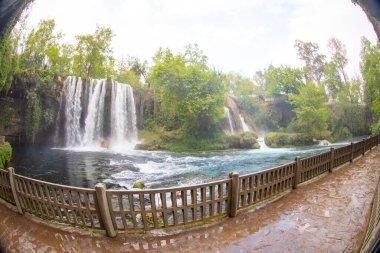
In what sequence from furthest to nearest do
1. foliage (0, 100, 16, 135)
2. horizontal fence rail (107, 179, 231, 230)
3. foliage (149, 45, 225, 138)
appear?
foliage (149, 45, 225, 138)
foliage (0, 100, 16, 135)
horizontal fence rail (107, 179, 231, 230)

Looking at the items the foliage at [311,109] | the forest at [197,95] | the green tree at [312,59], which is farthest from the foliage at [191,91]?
the green tree at [312,59]

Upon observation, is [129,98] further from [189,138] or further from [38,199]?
[38,199]

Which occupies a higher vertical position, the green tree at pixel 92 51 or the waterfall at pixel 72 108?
the green tree at pixel 92 51

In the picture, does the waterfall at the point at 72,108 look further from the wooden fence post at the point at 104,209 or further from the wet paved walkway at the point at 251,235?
the wooden fence post at the point at 104,209

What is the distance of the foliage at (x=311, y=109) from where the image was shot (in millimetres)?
9281

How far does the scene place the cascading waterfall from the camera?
48.4 ft

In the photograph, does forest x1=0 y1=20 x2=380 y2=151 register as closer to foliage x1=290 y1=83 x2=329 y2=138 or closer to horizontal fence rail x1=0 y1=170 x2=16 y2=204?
foliage x1=290 y1=83 x2=329 y2=138

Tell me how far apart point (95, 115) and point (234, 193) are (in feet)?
49.8

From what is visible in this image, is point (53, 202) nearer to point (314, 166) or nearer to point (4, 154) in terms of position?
point (314, 166)

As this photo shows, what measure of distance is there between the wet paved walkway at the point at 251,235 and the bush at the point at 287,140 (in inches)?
277

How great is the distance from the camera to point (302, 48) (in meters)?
7.03

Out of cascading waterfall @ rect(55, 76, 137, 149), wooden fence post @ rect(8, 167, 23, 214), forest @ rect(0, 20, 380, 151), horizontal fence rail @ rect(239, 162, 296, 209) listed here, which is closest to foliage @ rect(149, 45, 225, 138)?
forest @ rect(0, 20, 380, 151)

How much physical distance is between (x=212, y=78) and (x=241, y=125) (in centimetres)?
475

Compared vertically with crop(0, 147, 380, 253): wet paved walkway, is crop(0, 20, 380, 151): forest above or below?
above
